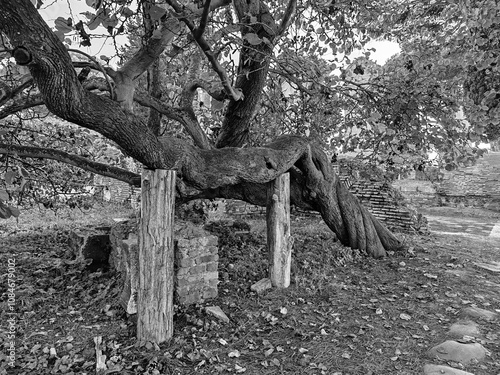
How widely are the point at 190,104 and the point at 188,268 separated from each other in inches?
109

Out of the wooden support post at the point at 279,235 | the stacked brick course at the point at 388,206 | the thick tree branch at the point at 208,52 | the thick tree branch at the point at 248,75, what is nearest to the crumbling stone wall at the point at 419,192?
the stacked brick course at the point at 388,206

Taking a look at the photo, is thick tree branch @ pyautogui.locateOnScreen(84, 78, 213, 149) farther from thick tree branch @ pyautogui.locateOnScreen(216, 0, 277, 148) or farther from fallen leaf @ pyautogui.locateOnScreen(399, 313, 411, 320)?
fallen leaf @ pyautogui.locateOnScreen(399, 313, 411, 320)

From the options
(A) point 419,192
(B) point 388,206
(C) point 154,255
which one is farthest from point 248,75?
(A) point 419,192

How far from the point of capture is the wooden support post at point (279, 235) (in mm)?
4492

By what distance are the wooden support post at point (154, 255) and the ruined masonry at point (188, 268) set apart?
0.58 metres

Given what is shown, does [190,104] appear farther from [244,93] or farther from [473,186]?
[473,186]

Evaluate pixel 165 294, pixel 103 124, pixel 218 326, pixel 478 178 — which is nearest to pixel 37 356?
pixel 165 294

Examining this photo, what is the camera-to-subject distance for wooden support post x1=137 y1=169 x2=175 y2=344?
3.22 meters

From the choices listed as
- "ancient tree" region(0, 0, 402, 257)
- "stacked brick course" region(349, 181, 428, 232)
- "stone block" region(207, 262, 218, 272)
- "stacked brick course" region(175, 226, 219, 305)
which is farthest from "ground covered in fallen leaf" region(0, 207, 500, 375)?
"stacked brick course" region(349, 181, 428, 232)

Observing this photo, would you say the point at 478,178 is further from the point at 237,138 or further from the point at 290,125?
the point at 237,138

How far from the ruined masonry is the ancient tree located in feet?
1.86

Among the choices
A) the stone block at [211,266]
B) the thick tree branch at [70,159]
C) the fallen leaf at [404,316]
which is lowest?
the fallen leaf at [404,316]

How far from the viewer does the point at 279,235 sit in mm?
4543

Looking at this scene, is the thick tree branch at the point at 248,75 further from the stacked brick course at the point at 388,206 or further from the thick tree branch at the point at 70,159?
→ the stacked brick course at the point at 388,206
